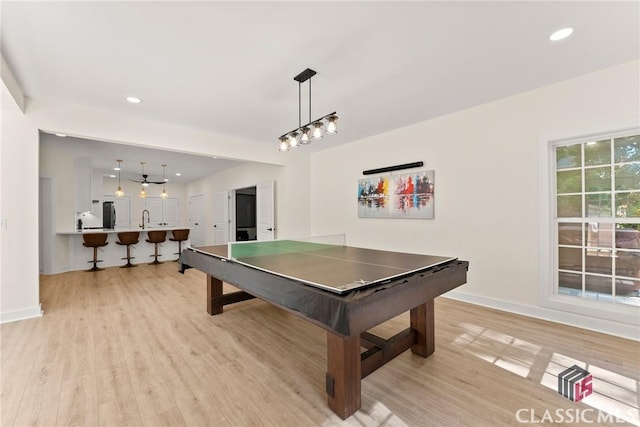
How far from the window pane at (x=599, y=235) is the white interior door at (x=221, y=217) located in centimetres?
707

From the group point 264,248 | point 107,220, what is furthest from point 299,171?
point 107,220

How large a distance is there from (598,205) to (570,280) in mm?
848

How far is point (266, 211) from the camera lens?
614cm

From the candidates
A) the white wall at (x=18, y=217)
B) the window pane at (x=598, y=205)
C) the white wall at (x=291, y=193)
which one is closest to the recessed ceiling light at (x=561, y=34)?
the window pane at (x=598, y=205)

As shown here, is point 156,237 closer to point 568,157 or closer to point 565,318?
point 565,318

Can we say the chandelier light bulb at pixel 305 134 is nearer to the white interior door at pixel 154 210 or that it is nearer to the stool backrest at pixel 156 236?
the stool backrest at pixel 156 236

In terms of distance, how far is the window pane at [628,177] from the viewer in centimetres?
260

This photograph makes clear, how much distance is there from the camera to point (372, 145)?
476cm

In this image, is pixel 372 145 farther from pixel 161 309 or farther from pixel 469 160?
pixel 161 309

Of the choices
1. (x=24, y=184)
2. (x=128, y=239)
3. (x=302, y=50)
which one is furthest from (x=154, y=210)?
(x=302, y=50)

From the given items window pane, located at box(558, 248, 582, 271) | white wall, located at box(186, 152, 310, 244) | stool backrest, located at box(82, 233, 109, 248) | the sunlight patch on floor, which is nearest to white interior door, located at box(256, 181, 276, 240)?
white wall, located at box(186, 152, 310, 244)

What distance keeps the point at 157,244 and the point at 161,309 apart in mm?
3924

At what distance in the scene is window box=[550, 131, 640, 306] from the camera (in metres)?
2.63

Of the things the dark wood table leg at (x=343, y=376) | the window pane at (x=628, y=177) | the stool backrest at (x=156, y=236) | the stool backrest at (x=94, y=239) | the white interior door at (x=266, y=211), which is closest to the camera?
the dark wood table leg at (x=343, y=376)
